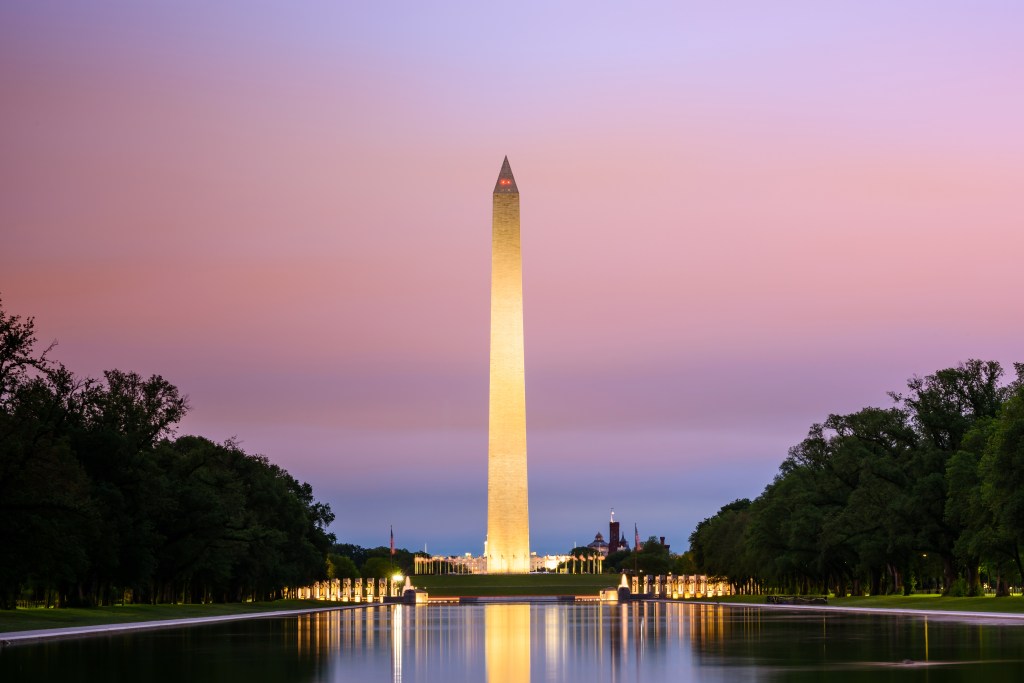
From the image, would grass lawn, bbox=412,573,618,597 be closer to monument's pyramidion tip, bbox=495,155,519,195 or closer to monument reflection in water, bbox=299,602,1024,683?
monument's pyramidion tip, bbox=495,155,519,195

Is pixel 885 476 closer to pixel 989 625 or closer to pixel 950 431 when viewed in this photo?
pixel 950 431

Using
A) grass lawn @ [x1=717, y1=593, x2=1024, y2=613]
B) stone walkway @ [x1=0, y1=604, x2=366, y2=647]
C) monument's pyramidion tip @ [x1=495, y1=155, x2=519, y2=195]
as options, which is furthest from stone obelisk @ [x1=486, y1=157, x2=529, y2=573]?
stone walkway @ [x1=0, y1=604, x2=366, y2=647]

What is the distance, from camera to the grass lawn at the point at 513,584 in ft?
329

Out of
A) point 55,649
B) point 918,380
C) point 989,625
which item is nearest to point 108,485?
point 55,649

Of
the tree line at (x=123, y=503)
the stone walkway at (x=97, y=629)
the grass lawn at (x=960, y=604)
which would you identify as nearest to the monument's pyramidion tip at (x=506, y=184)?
the tree line at (x=123, y=503)

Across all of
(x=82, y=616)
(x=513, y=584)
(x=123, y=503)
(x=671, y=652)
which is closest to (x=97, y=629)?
(x=82, y=616)

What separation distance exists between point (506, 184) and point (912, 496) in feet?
134

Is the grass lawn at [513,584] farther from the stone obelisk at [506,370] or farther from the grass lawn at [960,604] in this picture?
the grass lawn at [960,604]

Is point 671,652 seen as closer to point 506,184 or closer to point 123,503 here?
point 123,503

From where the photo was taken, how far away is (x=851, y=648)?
2992 centimetres

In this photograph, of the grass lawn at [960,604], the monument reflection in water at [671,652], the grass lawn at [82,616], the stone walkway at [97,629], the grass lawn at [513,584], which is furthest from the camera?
the grass lawn at [513,584]

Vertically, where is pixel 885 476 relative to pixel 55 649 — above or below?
above

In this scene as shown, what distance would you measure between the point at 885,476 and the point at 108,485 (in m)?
43.6

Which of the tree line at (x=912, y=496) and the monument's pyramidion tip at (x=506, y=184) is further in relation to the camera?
the monument's pyramidion tip at (x=506, y=184)
